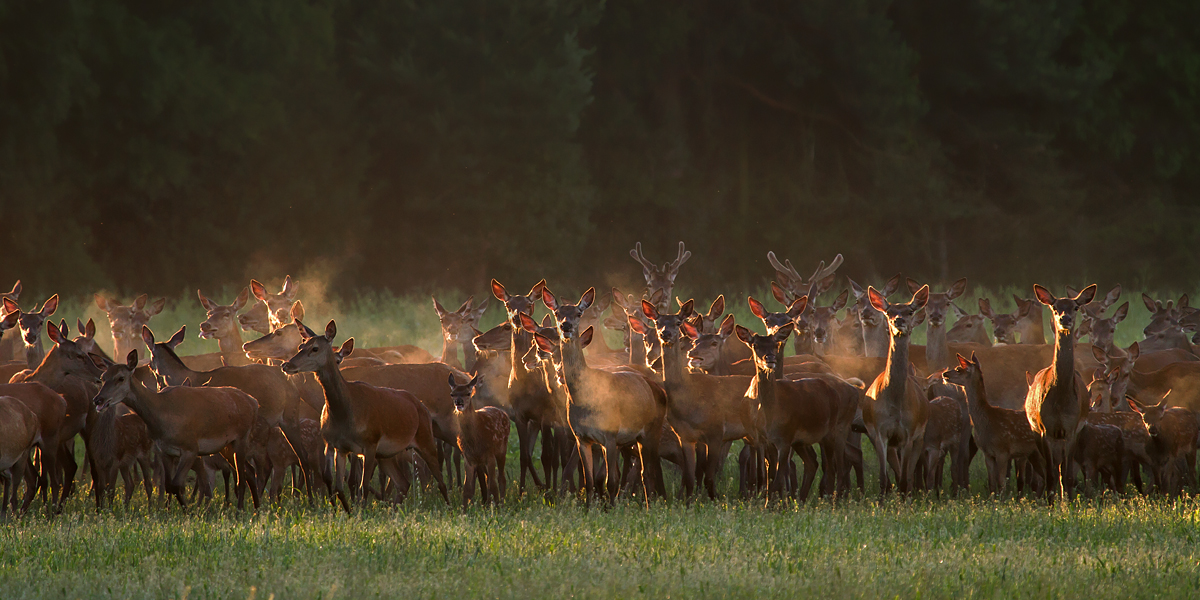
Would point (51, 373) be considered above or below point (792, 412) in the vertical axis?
above

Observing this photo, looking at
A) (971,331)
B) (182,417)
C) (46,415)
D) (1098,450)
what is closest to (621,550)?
(182,417)

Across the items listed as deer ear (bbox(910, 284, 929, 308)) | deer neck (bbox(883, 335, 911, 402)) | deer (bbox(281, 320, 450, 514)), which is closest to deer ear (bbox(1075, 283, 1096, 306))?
deer ear (bbox(910, 284, 929, 308))

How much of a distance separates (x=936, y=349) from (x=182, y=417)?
8.12m

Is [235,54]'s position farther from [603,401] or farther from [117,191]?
[603,401]

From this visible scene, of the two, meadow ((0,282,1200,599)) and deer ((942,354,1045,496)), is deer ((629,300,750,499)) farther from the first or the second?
deer ((942,354,1045,496))

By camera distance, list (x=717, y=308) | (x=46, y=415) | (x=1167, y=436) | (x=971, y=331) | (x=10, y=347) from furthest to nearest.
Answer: (x=971, y=331)
(x=10, y=347)
(x=717, y=308)
(x=1167, y=436)
(x=46, y=415)

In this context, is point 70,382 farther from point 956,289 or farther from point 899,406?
point 956,289

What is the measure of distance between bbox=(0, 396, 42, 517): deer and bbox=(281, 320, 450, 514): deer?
1776 millimetres

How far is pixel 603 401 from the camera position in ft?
35.9

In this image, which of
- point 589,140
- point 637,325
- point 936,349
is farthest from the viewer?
point 589,140

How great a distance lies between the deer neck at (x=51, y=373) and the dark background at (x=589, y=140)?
16985 millimetres

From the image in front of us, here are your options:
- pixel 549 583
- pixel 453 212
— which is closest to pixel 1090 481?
pixel 549 583

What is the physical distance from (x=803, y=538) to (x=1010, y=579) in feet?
4.89

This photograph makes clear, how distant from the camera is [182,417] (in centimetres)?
1030
